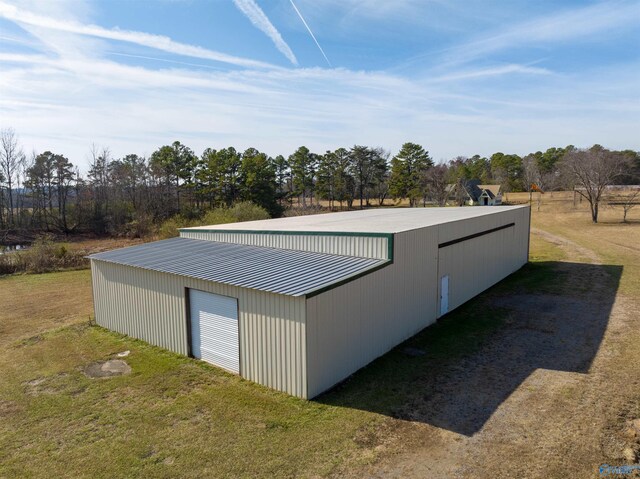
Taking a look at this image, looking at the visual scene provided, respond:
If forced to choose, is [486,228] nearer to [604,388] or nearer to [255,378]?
[604,388]

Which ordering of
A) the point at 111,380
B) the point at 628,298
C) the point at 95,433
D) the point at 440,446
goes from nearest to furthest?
1. the point at 440,446
2. the point at 95,433
3. the point at 111,380
4. the point at 628,298

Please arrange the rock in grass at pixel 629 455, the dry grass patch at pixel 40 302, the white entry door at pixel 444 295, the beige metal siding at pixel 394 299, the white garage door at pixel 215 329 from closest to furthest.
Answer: the rock in grass at pixel 629 455 → the beige metal siding at pixel 394 299 → the white garage door at pixel 215 329 → the white entry door at pixel 444 295 → the dry grass patch at pixel 40 302

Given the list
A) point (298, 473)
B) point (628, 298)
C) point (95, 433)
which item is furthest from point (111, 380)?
point (628, 298)

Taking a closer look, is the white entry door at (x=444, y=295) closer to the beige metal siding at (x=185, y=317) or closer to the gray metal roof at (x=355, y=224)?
the gray metal roof at (x=355, y=224)

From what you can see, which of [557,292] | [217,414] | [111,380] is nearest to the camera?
[217,414]

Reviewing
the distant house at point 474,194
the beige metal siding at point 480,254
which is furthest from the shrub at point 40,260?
the distant house at point 474,194

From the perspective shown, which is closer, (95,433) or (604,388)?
(95,433)
